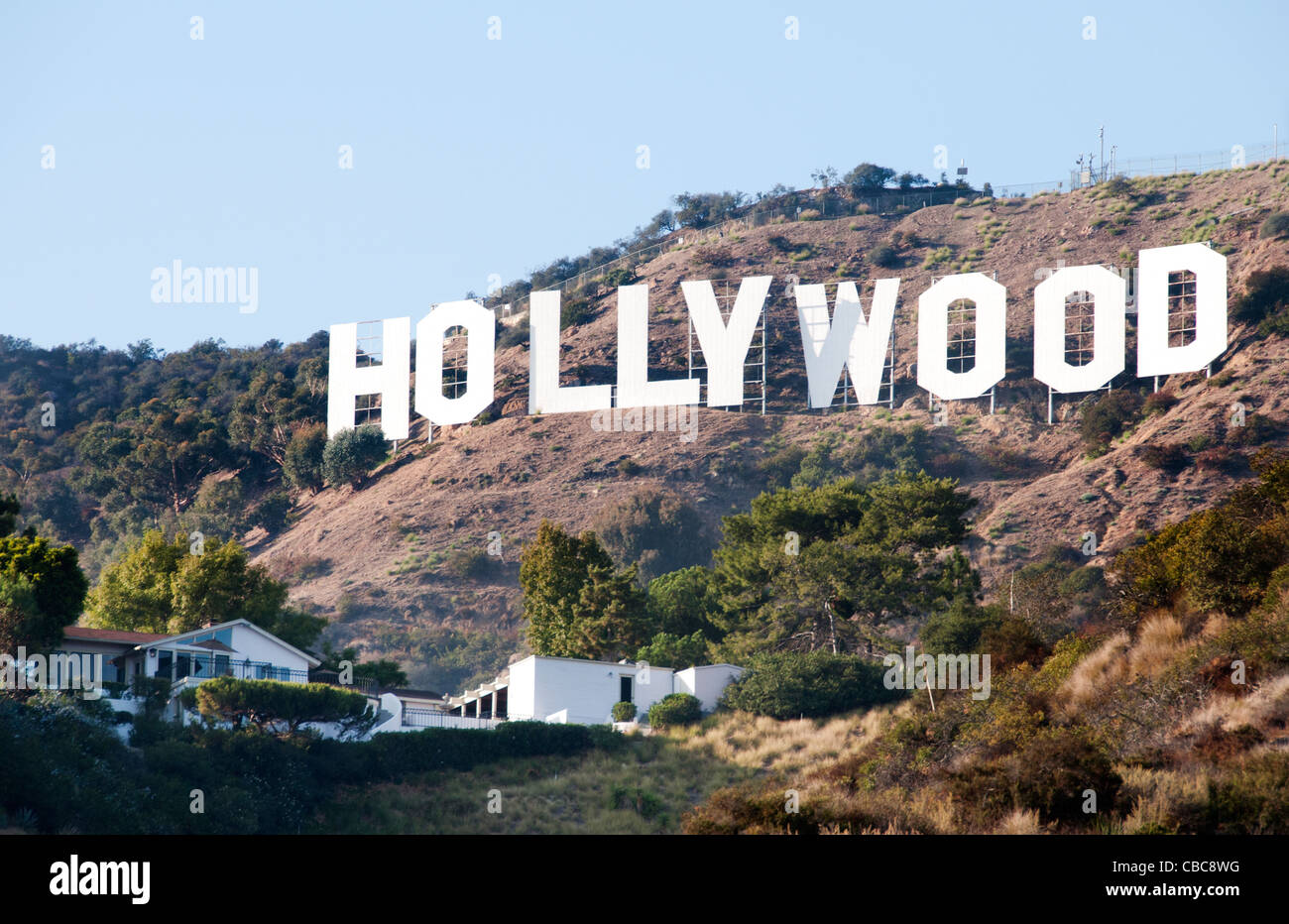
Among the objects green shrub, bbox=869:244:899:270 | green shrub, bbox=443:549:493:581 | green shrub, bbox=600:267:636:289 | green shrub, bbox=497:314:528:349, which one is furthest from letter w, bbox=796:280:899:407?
green shrub, bbox=497:314:528:349

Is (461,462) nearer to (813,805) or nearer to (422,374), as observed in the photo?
(422,374)

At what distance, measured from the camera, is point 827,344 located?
8369cm

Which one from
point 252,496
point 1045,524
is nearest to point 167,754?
point 1045,524

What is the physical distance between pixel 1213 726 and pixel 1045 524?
1963 inches

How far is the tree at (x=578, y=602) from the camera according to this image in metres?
52.1

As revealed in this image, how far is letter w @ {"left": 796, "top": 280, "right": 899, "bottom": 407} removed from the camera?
265ft

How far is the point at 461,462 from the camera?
288 ft

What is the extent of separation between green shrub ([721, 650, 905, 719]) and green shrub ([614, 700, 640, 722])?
319 centimetres

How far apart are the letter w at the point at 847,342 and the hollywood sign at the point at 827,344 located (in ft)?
0.28

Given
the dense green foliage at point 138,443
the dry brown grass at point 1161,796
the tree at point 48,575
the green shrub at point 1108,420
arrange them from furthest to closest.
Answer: the dense green foliage at point 138,443 → the green shrub at point 1108,420 → the tree at point 48,575 → the dry brown grass at point 1161,796

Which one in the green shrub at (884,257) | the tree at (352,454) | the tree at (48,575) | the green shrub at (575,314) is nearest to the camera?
the tree at (48,575)

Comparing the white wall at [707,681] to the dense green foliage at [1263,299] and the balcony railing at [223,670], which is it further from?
the dense green foliage at [1263,299]

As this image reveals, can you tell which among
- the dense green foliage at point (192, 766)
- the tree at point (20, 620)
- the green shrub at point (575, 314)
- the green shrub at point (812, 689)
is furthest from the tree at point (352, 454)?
the tree at point (20, 620)
